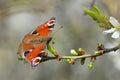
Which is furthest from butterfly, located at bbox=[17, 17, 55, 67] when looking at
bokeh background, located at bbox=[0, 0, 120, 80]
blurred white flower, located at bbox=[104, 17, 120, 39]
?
bokeh background, located at bbox=[0, 0, 120, 80]

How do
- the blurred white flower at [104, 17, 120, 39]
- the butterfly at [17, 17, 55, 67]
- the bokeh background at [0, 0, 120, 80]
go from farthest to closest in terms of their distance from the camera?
the bokeh background at [0, 0, 120, 80] < the blurred white flower at [104, 17, 120, 39] < the butterfly at [17, 17, 55, 67]

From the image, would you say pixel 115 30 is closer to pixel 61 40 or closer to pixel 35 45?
pixel 35 45

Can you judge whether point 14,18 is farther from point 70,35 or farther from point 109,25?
point 109,25

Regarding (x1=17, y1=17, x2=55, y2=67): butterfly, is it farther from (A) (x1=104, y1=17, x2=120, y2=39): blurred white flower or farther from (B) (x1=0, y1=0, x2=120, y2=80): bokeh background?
(B) (x1=0, y1=0, x2=120, y2=80): bokeh background

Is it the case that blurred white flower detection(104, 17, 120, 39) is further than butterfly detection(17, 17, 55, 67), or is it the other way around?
blurred white flower detection(104, 17, 120, 39)

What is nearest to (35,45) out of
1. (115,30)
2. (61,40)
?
(115,30)

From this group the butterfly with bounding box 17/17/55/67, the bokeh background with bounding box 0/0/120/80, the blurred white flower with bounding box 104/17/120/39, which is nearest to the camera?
the butterfly with bounding box 17/17/55/67
